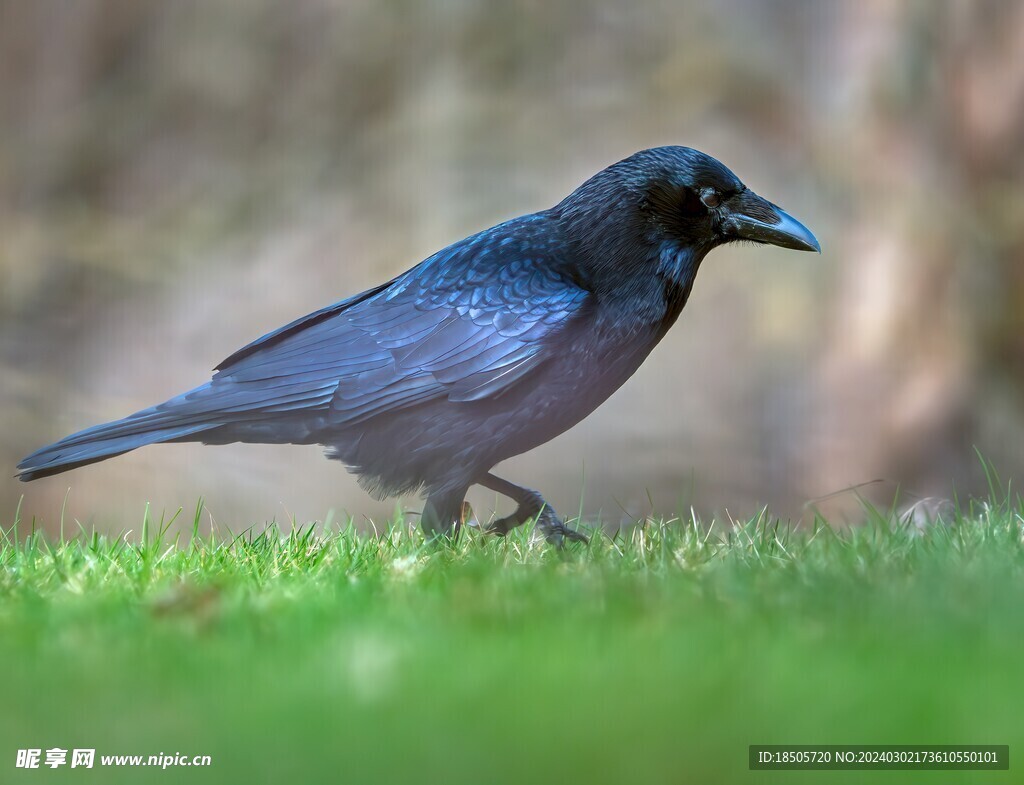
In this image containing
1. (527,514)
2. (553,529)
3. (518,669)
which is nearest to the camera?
(518,669)

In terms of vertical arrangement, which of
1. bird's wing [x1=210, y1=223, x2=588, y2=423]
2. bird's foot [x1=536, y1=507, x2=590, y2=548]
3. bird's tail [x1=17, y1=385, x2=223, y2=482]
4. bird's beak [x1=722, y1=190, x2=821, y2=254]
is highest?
bird's beak [x1=722, y1=190, x2=821, y2=254]

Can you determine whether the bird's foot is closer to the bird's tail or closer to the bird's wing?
the bird's wing

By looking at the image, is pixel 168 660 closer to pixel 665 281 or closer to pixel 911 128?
pixel 665 281

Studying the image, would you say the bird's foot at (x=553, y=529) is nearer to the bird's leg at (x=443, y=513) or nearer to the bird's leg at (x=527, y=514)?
the bird's leg at (x=527, y=514)

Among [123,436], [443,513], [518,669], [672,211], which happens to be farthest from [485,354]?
[518,669]

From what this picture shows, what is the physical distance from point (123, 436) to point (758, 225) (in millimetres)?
2238

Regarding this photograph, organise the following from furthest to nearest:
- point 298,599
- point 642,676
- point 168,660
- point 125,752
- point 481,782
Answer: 1. point 298,599
2. point 168,660
3. point 642,676
4. point 125,752
5. point 481,782

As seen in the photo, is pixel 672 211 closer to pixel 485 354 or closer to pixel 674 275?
pixel 674 275

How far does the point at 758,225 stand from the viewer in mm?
3756

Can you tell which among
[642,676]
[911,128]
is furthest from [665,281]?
[911,128]

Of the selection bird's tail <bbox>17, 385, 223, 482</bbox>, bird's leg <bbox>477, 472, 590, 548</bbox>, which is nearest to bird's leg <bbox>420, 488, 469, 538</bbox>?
bird's leg <bbox>477, 472, 590, 548</bbox>

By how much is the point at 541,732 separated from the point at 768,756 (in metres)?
0.34

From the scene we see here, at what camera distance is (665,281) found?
365 centimetres

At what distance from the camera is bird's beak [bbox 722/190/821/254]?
376cm
